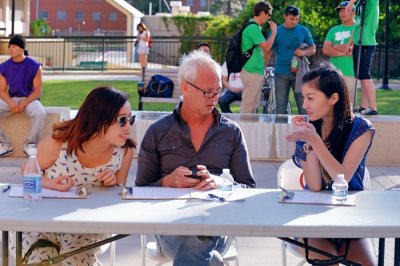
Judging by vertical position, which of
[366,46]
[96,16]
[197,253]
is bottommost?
[197,253]

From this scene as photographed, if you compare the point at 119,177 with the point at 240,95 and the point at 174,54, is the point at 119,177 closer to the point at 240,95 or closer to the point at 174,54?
the point at 240,95

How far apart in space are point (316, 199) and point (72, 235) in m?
1.23

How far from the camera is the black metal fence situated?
2606 centimetres

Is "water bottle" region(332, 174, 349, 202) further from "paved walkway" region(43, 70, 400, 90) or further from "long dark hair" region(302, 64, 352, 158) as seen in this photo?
"paved walkway" region(43, 70, 400, 90)

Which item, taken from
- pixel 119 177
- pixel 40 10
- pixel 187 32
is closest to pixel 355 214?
pixel 119 177

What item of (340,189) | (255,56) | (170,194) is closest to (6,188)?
(170,194)

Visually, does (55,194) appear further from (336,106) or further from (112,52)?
(112,52)

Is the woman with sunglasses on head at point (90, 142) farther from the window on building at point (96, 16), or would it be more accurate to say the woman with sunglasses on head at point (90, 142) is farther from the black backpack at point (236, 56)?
the window on building at point (96, 16)

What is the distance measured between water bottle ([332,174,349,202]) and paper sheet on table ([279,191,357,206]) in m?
0.03

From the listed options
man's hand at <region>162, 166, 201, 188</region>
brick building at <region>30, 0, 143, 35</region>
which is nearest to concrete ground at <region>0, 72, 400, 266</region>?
man's hand at <region>162, 166, 201, 188</region>

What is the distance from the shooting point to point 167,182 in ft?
15.7

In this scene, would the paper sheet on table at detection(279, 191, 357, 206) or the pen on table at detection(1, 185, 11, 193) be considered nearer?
the paper sheet on table at detection(279, 191, 357, 206)

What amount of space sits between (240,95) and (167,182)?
26.0 ft

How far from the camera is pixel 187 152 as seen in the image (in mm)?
5168
